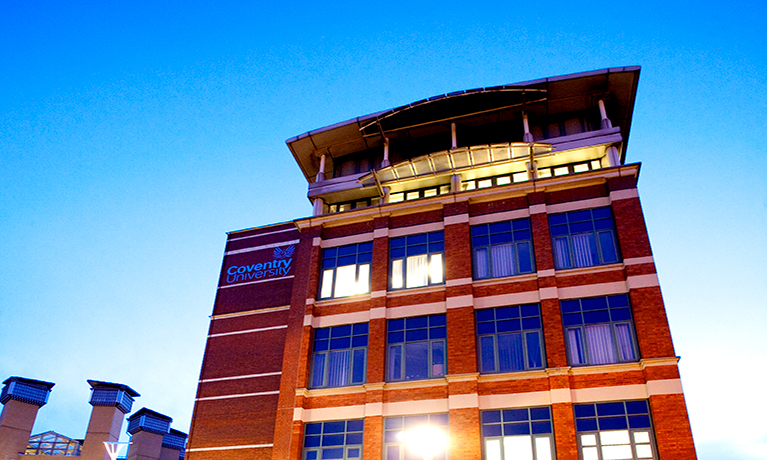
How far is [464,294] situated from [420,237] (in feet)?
13.7

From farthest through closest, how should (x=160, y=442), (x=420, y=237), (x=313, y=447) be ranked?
(x=160, y=442) < (x=420, y=237) < (x=313, y=447)

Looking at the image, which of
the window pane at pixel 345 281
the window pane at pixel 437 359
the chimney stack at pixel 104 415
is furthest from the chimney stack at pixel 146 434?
the window pane at pixel 437 359

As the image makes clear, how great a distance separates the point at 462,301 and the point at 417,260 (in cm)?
351

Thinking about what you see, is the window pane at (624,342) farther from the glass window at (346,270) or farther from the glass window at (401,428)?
the glass window at (346,270)

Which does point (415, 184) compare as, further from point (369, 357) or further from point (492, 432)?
point (492, 432)

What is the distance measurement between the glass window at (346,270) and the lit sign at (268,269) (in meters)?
4.40

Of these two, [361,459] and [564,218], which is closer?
[361,459]

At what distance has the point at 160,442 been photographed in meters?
36.3

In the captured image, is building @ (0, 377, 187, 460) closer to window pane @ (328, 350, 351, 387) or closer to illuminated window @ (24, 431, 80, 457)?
illuminated window @ (24, 431, 80, 457)

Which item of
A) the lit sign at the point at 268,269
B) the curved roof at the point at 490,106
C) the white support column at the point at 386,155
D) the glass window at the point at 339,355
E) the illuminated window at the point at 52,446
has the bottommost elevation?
the illuminated window at the point at 52,446

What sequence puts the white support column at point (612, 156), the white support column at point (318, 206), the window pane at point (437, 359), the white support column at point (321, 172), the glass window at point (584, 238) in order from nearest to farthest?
the window pane at point (437, 359), the glass window at point (584, 238), the white support column at point (612, 156), the white support column at point (318, 206), the white support column at point (321, 172)

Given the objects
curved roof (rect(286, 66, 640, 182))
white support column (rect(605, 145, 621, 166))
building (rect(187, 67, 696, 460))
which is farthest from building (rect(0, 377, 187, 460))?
white support column (rect(605, 145, 621, 166))

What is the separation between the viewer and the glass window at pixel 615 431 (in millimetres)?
21380

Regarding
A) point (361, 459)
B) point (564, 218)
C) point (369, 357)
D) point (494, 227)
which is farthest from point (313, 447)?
point (564, 218)
